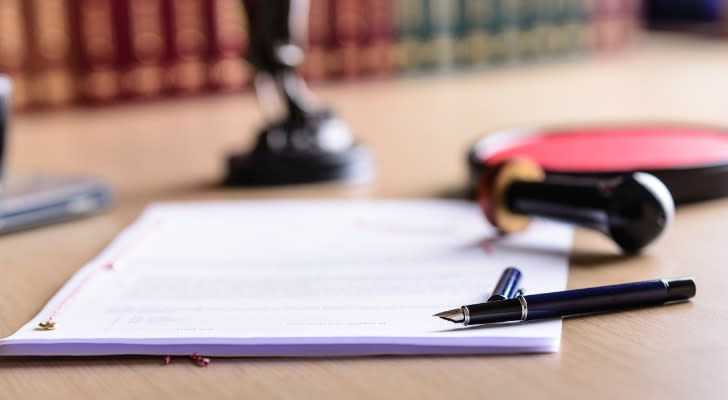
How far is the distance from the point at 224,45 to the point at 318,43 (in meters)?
0.19

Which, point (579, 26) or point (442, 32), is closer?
point (442, 32)

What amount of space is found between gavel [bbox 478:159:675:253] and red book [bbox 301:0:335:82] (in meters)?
1.08

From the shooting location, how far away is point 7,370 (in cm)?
48

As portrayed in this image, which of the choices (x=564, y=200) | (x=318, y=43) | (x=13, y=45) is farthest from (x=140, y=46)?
(x=564, y=200)

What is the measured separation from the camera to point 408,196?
2.90ft

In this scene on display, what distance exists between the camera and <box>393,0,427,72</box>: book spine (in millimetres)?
1835

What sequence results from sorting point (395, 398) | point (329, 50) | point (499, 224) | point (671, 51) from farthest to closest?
point (671, 51) < point (329, 50) < point (499, 224) < point (395, 398)

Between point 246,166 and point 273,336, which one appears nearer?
point 273,336

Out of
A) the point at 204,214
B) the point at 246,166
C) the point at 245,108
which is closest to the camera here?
the point at 204,214

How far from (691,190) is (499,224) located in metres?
0.17

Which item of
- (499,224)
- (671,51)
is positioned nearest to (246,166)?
(499,224)

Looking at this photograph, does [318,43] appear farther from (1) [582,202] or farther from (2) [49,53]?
(1) [582,202]

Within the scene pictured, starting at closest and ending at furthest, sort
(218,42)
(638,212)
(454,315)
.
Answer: (454,315) < (638,212) < (218,42)

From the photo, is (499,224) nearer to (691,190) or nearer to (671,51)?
(691,190)
